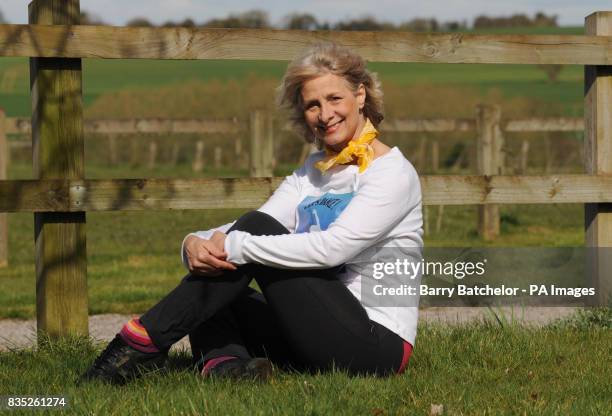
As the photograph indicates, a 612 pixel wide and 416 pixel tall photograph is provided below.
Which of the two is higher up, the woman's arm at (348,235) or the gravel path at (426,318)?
the woman's arm at (348,235)

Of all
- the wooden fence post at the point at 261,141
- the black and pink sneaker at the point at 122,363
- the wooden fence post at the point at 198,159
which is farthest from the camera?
the wooden fence post at the point at 198,159

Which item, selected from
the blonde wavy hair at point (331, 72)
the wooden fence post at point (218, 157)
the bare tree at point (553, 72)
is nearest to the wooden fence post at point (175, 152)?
the wooden fence post at point (218, 157)

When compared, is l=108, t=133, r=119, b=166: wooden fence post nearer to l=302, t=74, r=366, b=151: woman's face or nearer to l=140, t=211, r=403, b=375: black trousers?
l=302, t=74, r=366, b=151: woman's face

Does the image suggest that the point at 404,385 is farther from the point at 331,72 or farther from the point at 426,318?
the point at 426,318

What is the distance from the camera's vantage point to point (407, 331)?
12.9ft

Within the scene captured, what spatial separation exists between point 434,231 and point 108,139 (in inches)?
793

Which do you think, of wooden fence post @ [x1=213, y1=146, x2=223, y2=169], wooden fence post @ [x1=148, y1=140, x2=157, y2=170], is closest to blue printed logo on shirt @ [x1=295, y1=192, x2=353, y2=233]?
wooden fence post @ [x1=213, y1=146, x2=223, y2=169]

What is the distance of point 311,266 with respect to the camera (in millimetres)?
3697

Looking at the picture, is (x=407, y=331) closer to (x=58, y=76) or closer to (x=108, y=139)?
(x=58, y=76)

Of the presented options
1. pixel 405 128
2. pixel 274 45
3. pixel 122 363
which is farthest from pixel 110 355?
pixel 405 128

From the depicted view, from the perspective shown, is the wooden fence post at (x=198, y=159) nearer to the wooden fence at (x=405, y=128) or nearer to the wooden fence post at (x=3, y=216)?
the wooden fence at (x=405, y=128)

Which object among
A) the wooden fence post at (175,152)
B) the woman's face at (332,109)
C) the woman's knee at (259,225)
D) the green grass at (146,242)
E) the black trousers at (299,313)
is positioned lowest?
the wooden fence post at (175,152)

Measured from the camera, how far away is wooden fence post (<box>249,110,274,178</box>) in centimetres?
1105

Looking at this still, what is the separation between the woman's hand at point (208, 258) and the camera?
3672mm
